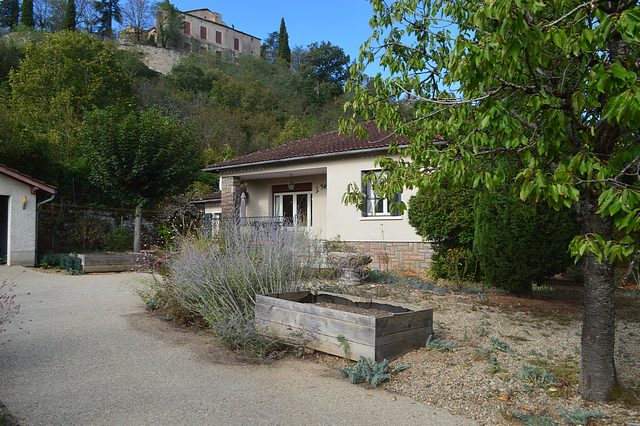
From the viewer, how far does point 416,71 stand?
5633mm

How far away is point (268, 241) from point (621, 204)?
5.01 metres

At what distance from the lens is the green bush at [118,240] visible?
60.0 feet

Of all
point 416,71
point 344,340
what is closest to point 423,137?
point 416,71

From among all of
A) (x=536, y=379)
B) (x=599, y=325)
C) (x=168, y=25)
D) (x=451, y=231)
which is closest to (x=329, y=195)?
(x=451, y=231)

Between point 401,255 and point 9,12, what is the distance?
5564cm

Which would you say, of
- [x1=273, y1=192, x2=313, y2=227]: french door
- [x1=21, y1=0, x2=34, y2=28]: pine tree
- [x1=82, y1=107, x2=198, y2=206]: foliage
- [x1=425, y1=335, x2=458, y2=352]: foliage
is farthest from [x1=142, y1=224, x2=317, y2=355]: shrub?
[x1=21, y1=0, x2=34, y2=28]: pine tree

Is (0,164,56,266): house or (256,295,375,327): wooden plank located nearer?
(256,295,375,327): wooden plank

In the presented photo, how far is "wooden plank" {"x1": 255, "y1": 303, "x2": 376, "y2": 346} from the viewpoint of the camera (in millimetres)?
5077

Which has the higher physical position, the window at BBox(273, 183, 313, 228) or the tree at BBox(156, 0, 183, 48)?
the tree at BBox(156, 0, 183, 48)

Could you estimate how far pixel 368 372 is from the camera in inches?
187

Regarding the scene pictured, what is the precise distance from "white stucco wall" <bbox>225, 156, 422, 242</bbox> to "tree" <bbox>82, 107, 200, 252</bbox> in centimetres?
271

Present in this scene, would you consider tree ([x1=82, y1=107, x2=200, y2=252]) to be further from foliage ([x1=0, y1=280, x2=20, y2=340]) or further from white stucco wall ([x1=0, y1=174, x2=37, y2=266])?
foliage ([x1=0, y1=280, x2=20, y2=340])

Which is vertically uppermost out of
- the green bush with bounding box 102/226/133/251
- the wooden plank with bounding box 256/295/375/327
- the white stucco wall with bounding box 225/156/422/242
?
the white stucco wall with bounding box 225/156/422/242

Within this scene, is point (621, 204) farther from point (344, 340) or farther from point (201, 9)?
point (201, 9)
